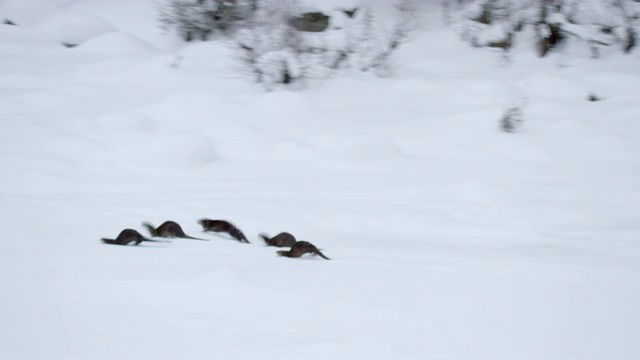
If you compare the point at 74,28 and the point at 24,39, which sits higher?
the point at 74,28

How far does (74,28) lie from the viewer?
14.9 meters

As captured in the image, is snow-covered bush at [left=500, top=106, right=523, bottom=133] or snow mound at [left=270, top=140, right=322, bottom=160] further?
snow-covered bush at [left=500, top=106, right=523, bottom=133]

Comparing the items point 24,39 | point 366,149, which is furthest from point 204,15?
A: point 366,149

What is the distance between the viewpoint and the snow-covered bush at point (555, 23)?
14.1m

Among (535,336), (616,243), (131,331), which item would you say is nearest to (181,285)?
(131,331)

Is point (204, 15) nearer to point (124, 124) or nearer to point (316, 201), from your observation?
point (124, 124)

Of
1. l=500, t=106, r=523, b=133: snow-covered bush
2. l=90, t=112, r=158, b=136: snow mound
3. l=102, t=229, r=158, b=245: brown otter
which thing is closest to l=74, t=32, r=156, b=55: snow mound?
l=90, t=112, r=158, b=136: snow mound

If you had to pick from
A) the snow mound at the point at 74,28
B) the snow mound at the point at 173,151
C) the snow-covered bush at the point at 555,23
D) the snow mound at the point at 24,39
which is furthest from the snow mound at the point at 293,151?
the snow mound at the point at 74,28

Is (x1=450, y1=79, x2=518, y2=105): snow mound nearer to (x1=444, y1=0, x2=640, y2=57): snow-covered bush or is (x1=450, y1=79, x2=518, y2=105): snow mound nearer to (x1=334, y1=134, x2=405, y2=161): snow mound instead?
(x1=444, y1=0, x2=640, y2=57): snow-covered bush

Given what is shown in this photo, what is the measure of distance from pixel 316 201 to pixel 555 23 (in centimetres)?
899

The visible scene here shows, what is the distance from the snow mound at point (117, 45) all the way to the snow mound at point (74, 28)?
0.35 meters

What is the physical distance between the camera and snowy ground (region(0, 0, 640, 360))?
3.29m

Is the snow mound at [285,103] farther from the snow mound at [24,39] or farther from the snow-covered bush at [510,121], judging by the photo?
the snow mound at [24,39]

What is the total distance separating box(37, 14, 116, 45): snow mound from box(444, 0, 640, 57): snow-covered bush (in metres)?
7.47
